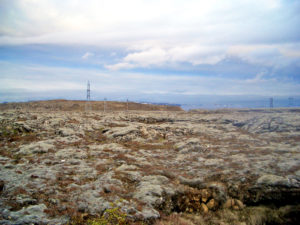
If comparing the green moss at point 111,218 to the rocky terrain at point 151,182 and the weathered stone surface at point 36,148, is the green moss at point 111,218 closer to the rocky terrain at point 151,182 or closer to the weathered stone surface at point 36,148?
the rocky terrain at point 151,182

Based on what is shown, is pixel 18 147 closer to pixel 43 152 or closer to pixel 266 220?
pixel 43 152

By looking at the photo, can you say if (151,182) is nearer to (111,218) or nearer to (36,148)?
(111,218)

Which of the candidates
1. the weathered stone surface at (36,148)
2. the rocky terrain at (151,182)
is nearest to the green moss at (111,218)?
the rocky terrain at (151,182)

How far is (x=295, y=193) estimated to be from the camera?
14680 mm

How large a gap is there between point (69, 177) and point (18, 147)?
41.6ft

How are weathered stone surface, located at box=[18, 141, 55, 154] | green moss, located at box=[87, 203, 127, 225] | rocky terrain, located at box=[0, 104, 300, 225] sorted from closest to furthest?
green moss, located at box=[87, 203, 127, 225], rocky terrain, located at box=[0, 104, 300, 225], weathered stone surface, located at box=[18, 141, 55, 154]

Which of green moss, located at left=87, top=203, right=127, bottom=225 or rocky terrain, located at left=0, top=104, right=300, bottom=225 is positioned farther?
rocky terrain, located at left=0, top=104, right=300, bottom=225

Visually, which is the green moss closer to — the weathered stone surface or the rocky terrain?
the rocky terrain

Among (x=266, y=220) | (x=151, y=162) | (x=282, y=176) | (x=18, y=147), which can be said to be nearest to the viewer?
(x=266, y=220)

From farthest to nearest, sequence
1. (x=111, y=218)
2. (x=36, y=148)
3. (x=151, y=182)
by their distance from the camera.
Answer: (x=36, y=148), (x=151, y=182), (x=111, y=218)

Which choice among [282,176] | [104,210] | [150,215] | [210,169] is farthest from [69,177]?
[282,176]

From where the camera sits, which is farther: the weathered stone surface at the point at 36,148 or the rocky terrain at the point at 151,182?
the weathered stone surface at the point at 36,148

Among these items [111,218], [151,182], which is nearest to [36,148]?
[151,182]

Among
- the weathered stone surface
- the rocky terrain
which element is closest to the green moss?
the rocky terrain
